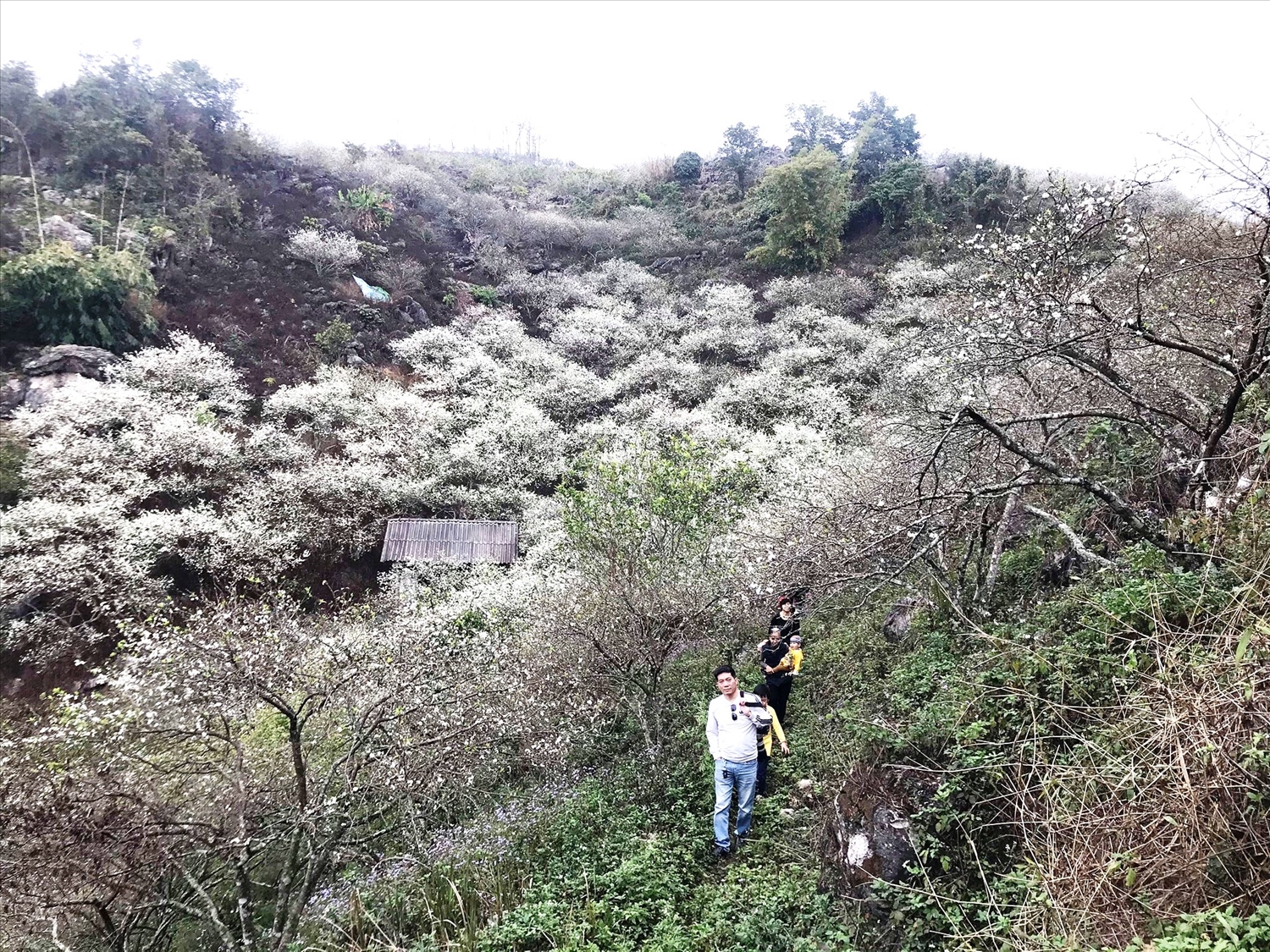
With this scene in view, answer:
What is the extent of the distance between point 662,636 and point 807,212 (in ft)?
85.7

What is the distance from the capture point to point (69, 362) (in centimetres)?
1490

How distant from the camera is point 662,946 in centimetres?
353

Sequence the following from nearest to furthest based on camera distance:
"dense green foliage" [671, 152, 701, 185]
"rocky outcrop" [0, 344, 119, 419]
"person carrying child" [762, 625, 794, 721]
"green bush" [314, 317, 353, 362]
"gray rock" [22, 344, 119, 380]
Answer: "person carrying child" [762, 625, 794, 721], "rocky outcrop" [0, 344, 119, 419], "gray rock" [22, 344, 119, 380], "green bush" [314, 317, 353, 362], "dense green foliage" [671, 152, 701, 185]

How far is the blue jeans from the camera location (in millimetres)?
4488

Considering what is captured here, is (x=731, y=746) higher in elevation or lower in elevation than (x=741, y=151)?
lower

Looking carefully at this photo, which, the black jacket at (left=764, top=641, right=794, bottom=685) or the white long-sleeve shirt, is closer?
the white long-sleeve shirt

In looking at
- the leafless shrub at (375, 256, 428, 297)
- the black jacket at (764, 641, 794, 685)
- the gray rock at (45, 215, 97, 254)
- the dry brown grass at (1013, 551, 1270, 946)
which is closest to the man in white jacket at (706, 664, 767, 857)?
the black jacket at (764, 641, 794, 685)

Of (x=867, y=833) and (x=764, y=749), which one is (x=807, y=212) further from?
(x=867, y=833)

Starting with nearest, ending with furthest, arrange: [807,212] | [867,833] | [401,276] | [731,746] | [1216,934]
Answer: [1216,934]
[867,833]
[731,746]
[401,276]
[807,212]

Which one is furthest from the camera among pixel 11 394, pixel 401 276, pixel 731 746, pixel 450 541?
pixel 401 276

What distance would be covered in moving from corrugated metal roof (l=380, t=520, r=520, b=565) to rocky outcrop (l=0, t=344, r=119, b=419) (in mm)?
8637

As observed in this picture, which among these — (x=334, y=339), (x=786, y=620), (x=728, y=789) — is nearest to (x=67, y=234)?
(x=334, y=339)

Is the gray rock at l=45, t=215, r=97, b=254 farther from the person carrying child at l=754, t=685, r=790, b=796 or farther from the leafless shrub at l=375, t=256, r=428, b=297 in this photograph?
the person carrying child at l=754, t=685, r=790, b=796

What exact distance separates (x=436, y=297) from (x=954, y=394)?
23847 millimetres
